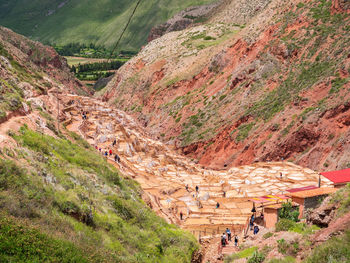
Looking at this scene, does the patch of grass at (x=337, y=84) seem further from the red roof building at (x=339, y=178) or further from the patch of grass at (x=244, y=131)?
the red roof building at (x=339, y=178)

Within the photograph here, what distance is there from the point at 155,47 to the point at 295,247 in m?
76.8

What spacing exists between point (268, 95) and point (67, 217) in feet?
106

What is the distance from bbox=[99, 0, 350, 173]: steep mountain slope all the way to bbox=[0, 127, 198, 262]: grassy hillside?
58.3ft

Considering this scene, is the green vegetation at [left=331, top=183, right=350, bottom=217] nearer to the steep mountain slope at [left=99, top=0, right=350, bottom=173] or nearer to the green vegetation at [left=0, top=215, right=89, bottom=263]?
the green vegetation at [left=0, top=215, right=89, bottom=263]

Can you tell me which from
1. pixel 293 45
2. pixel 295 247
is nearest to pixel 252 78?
pixel 293 45

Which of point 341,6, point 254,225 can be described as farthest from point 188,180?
point 341,6

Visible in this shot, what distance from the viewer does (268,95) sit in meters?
38.2

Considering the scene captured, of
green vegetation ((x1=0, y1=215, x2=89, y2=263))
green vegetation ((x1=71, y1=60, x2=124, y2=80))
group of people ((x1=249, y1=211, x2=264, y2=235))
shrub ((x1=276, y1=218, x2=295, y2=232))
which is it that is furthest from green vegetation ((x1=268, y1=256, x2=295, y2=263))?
green vegetation ((x1=71, y1=60, x2=124, y2=80))

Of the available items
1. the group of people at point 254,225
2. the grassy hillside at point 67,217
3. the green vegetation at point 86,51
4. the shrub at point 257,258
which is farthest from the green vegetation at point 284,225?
the green vegetation at point 86,51

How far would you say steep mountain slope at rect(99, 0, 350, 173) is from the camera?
30531 mm

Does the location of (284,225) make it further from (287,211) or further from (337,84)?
(337,84)

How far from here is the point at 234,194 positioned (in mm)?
23984

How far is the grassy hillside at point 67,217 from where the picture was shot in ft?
23.8

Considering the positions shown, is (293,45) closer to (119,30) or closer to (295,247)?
(295,247)
